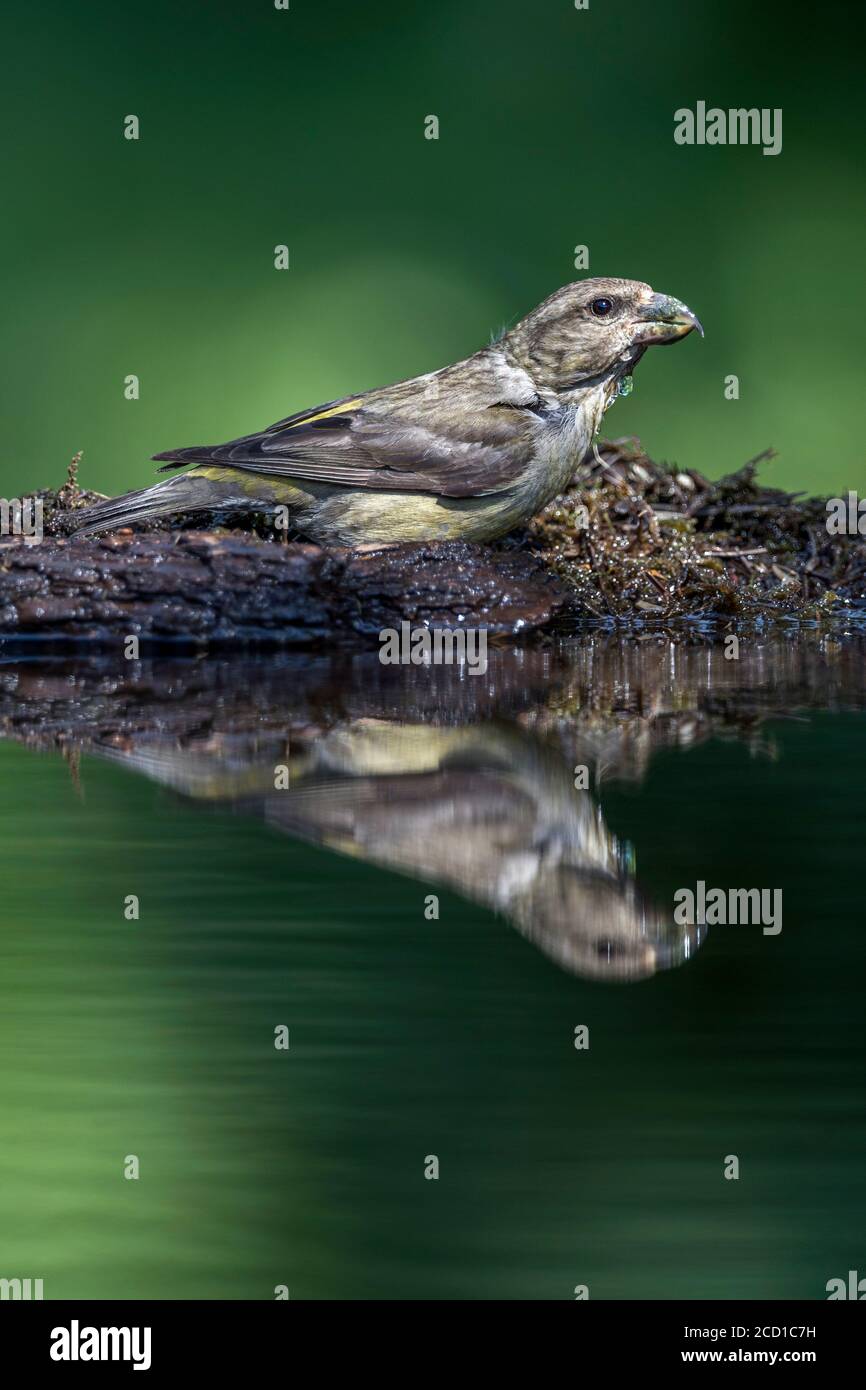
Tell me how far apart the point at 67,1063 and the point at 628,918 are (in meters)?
1.10

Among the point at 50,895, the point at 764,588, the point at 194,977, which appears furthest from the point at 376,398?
the point at 194,977

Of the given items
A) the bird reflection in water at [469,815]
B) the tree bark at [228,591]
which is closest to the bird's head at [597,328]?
the tree bark at [228,591]

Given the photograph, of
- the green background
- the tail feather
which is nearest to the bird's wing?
the tail feather

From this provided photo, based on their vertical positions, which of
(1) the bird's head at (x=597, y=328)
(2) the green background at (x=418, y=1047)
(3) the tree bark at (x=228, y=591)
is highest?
(1) the bird's head at (x=597, y=328)

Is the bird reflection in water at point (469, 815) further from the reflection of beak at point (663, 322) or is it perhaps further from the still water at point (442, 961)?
the reflection of beak at point (663, 322)

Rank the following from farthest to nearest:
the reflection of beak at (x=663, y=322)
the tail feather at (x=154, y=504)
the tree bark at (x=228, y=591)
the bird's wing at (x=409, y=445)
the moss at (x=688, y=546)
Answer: the moss at (x=688, y=546) < the tail feather at (x=154, y=504) < the reflection of beak at (x=663, y=322) < the bird's wing at (x=409, y=445) < the tree bark at (x=228, y=591)

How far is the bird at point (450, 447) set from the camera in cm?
724

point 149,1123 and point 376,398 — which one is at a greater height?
point 376,398

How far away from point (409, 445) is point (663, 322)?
121cm

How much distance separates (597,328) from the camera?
7.35 meters

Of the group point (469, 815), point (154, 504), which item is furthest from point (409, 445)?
point (469, 815)

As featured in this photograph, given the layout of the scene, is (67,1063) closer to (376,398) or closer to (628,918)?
(628,918)

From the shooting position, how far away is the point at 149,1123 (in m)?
2.18

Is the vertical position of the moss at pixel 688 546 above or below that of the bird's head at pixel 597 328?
below
